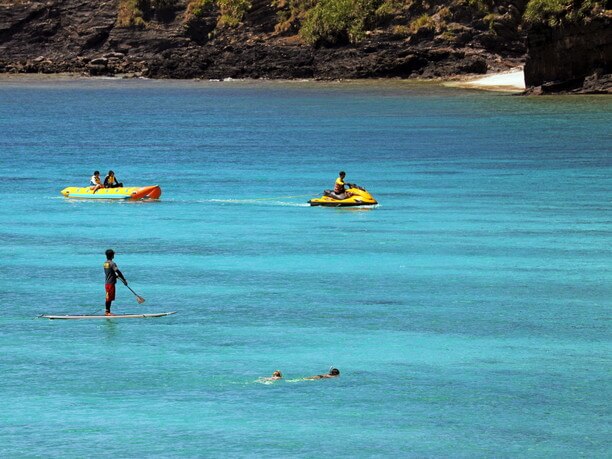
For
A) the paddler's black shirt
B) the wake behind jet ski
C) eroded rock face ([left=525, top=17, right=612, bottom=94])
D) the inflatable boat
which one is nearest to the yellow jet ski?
the wake behind jet ski

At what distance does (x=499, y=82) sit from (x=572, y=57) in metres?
33.2

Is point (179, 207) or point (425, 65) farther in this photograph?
point (425, 65)

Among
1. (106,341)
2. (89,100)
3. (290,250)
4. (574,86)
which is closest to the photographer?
(106,341)

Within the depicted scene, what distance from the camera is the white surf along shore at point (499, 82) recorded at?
518ft

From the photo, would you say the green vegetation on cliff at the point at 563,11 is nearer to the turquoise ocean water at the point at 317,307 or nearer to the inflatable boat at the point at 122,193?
the turquoise ocean water at the point at 317,307

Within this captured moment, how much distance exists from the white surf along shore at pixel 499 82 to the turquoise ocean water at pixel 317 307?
2753 inches

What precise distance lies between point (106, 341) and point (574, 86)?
105388mm

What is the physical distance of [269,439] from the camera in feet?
89.9

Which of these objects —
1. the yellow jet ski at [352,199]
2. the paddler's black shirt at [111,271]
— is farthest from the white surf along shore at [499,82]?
the paddler's black shirt at [111,271]

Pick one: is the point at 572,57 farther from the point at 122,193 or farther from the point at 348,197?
the point at 122,193

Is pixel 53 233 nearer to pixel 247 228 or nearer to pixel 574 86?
pixel 247 228

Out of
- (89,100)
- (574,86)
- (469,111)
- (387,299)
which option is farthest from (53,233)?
(89,100)

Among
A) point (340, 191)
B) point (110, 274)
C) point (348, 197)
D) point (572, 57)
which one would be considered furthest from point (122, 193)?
point (572, 57)

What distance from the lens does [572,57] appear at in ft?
429
